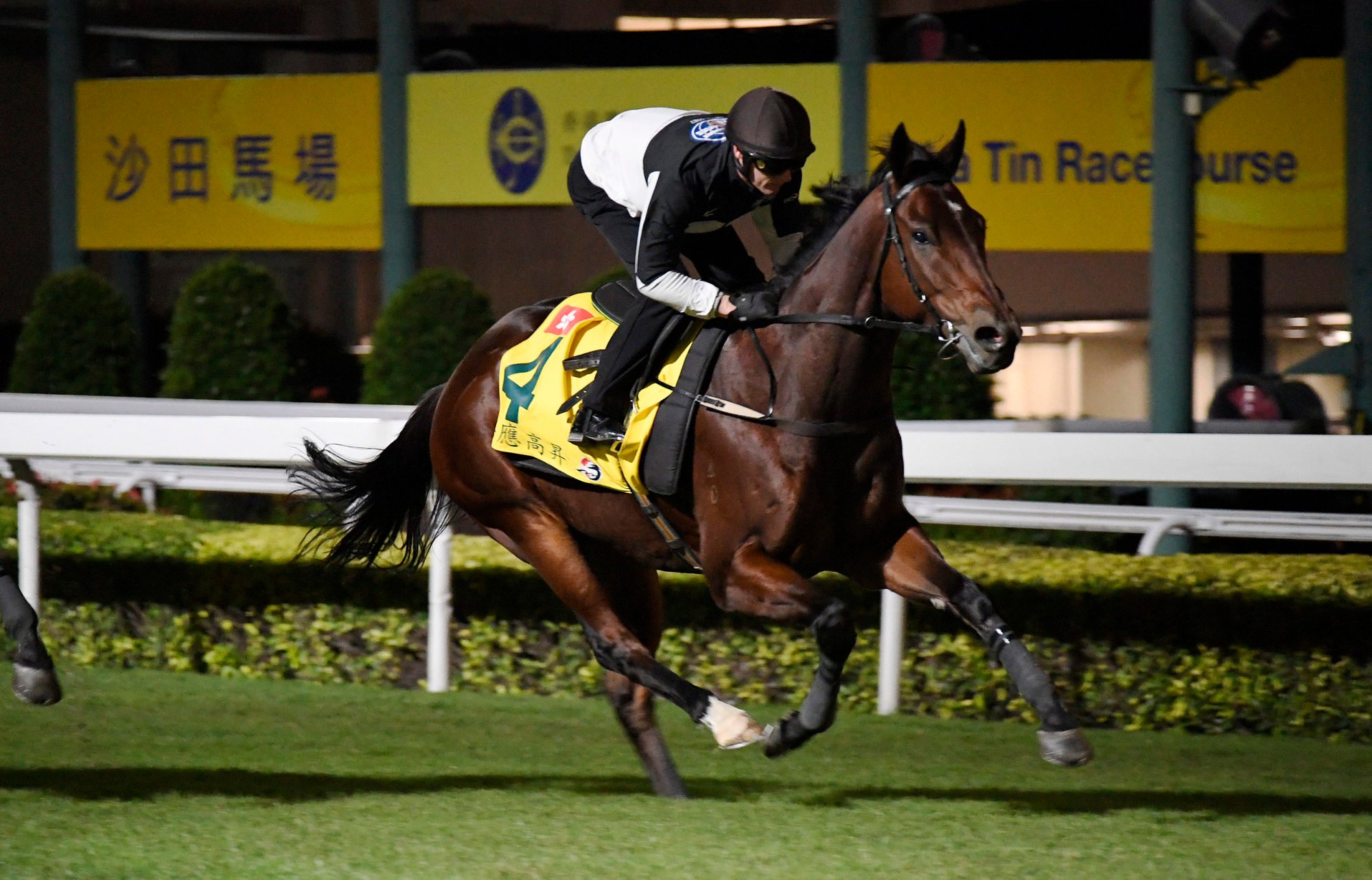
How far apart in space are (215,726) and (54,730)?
43 centimetres

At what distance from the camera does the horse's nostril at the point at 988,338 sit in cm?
322

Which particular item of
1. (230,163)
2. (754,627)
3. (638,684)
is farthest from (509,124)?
(638,684)

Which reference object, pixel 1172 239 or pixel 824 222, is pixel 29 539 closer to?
pixel 824 222

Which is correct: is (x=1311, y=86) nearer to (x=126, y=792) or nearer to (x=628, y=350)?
(x=628, y=350)

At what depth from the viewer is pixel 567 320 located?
4230 millimetres

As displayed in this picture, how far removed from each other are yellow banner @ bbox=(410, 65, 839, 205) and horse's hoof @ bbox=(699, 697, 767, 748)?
6258 millimetres

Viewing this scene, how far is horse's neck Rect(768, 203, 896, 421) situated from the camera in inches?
141

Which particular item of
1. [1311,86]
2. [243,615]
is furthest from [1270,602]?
[1311,86]

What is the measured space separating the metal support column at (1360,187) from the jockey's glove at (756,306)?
538 centimetres

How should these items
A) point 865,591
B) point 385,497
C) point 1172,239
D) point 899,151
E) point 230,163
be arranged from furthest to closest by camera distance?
point 230,163, point 1172,239, point 865,591, point 385,497, point 899,151

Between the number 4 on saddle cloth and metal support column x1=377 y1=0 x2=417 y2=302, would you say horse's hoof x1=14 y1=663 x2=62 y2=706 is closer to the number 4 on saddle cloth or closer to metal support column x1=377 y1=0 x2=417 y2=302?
the number 4 on saddle cloth

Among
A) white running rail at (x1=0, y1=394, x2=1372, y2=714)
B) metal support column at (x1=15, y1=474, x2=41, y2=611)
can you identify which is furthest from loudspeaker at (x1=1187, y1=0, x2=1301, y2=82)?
metal support column at (x1=15, y1=474, x2=41, y2=611)

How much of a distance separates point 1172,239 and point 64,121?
733 centimetres

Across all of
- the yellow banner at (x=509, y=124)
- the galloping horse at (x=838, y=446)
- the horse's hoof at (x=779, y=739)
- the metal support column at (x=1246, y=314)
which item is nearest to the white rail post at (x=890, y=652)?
the galloping horse at (x=838, y=446)
